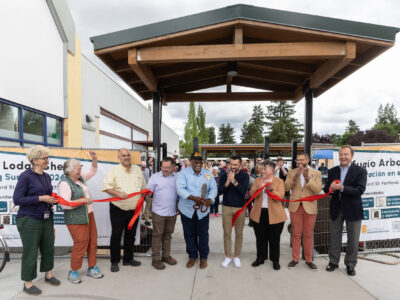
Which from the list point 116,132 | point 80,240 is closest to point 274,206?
point 80,240

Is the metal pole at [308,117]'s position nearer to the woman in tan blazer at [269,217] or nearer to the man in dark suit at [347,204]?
the man in dark suit at [347,204]

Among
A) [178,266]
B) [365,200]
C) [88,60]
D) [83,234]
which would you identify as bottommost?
[178,266]

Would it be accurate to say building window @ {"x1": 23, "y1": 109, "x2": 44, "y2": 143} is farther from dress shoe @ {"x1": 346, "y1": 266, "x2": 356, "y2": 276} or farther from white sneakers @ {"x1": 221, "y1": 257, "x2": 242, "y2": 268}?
dress shoe @ {"x1": 346, "y1": 266, "x2": 356, "y2": 276}

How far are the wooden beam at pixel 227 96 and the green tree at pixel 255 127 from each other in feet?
213

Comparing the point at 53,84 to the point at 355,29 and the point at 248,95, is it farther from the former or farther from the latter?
the point at 355,29

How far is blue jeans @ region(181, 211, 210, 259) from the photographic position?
3.98 meters

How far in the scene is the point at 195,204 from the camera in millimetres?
3896

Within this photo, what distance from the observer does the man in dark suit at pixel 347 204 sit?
367 cm

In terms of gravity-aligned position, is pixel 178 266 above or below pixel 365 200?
below

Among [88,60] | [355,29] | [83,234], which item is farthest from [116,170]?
[88,60]

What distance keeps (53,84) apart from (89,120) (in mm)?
2606

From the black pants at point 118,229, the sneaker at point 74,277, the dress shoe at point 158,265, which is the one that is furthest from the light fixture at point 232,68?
the sneaker at point 74,277

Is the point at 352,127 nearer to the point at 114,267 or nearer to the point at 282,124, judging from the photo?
the point at 282,124

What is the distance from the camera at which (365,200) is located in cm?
436
